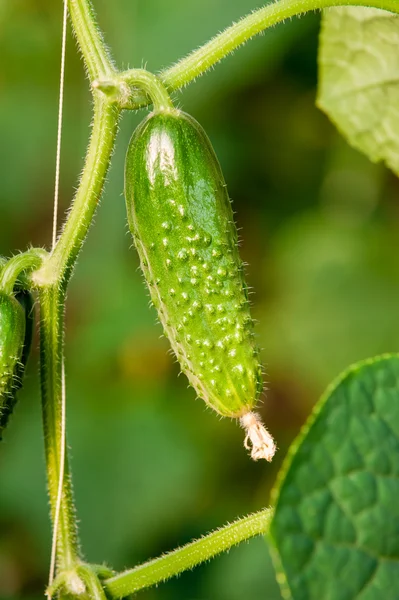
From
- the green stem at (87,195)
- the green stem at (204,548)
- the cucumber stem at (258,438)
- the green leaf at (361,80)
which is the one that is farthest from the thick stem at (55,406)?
the green leaf at (361,80)

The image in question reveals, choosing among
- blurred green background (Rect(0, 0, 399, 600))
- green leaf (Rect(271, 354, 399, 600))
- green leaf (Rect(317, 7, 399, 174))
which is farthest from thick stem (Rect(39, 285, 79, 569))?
blurred green background (Rect(0, 0, 399, 600))

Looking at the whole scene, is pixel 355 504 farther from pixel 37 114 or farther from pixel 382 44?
pixel 37 114

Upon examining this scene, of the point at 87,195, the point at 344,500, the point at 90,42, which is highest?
the point at 90,42

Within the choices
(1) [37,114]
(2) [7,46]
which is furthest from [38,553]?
(2) [7,46]

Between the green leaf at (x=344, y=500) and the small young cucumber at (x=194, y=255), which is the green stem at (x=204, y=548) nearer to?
the small young cucumber at (x=194, y=255)

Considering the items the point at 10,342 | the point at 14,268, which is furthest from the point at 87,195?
the point at 10,342

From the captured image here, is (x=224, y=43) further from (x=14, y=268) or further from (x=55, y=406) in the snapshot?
(x=55, y=406)
